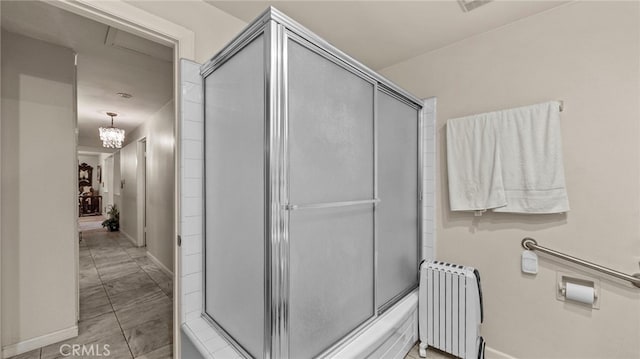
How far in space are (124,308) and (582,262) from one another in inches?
150

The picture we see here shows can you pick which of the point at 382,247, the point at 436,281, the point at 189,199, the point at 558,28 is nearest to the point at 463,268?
the point at 436,281

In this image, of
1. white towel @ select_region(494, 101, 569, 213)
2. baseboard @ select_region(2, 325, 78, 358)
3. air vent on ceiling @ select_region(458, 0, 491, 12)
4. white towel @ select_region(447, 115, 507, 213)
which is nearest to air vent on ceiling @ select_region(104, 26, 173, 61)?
air vent on ceiling @ select_region(458, 0, 491, 12)

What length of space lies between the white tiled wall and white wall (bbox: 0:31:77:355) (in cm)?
300

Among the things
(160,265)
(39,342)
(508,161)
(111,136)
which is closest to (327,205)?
(508,161)

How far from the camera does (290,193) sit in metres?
1.05

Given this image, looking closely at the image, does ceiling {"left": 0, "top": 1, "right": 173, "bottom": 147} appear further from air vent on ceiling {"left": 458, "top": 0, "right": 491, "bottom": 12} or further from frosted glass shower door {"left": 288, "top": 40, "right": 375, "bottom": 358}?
air vent on ceiling {"left": 458, "top": 0, "right": 491, "bottom": 12}

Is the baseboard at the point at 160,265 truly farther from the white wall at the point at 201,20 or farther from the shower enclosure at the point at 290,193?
the white wall at the point at 201,20

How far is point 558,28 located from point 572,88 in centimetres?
40

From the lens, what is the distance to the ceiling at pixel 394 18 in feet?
5.12

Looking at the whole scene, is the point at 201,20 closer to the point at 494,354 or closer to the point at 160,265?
the point at 494,354

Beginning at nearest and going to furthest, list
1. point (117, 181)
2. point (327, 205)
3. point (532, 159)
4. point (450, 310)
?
point (327, 205) → point (532, 159) → point (450, 310) → point (117, 181)

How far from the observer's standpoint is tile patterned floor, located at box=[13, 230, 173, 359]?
1.97 metres

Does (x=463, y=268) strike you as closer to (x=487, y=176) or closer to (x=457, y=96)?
(x=487, y=176)

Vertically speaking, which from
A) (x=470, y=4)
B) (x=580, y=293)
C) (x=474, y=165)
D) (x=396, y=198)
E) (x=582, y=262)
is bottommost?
(x=580, y=293)
